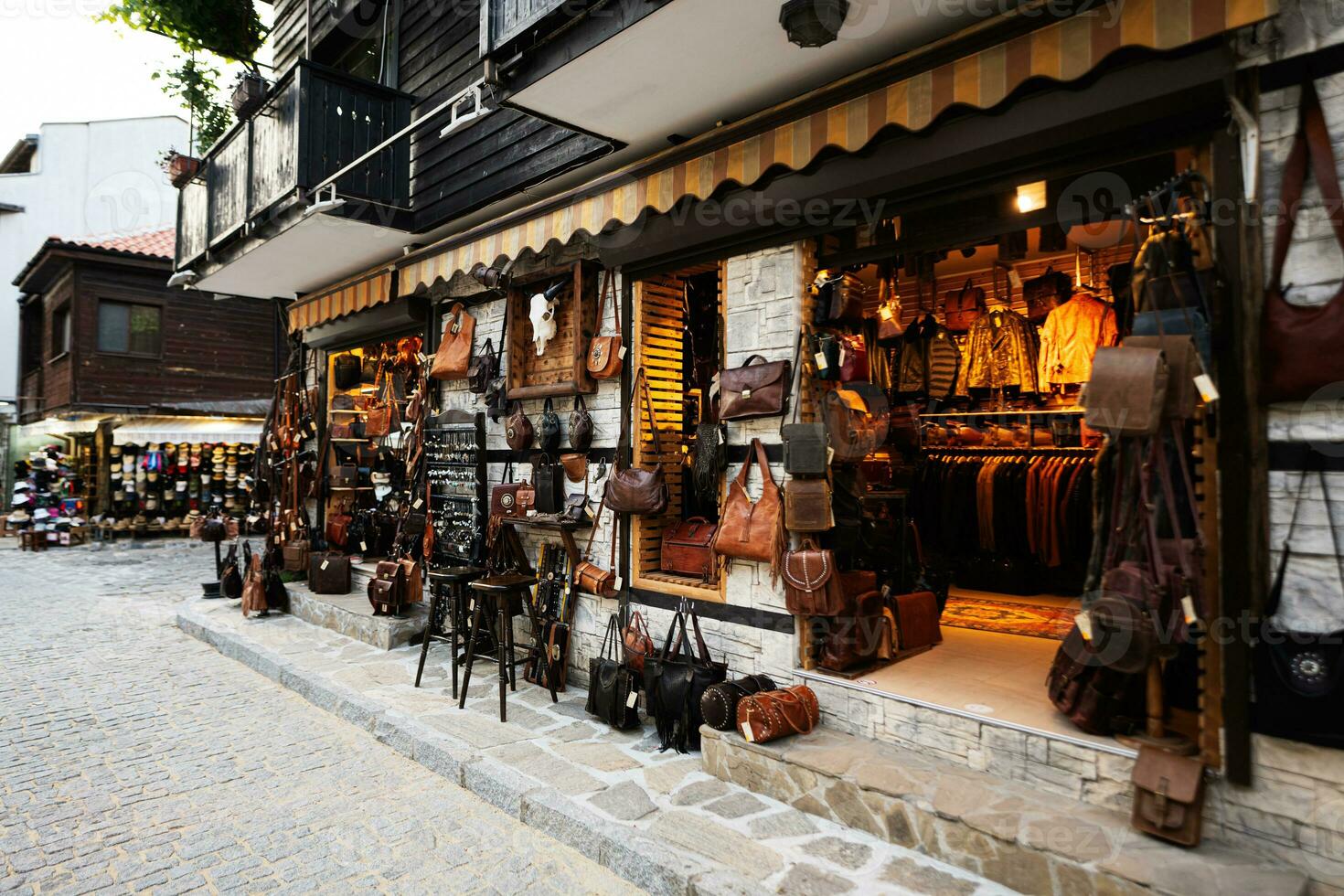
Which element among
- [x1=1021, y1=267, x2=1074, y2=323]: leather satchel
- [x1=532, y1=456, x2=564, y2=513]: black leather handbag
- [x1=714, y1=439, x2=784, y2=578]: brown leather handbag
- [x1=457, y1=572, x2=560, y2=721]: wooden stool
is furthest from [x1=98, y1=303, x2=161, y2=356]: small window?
[x1=1021, y1=267, x2=1074, y2=323]: leather satchel

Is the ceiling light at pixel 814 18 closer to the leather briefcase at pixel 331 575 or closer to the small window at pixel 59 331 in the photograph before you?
the leather briefcase at pixel 331 575

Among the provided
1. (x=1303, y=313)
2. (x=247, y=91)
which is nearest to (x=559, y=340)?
(x=1303, y=313)

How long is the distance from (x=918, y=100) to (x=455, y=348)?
5.52 meters

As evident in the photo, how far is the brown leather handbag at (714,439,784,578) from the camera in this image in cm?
499

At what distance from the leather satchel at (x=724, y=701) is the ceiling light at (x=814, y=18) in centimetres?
380

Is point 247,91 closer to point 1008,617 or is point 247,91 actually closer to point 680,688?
point 680,688

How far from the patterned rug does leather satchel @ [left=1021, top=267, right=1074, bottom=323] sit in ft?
9.28

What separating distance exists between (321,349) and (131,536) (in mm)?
14394

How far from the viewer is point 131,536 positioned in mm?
21000

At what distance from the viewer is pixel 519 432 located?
7203mm

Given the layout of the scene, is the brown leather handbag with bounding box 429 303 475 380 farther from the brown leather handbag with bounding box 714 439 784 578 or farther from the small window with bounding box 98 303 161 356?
the small window with bounding box 98 303 161 356

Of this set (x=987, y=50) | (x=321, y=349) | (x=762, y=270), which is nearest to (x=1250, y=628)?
(x=987, y=50)

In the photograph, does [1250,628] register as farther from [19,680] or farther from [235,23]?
[235,23]

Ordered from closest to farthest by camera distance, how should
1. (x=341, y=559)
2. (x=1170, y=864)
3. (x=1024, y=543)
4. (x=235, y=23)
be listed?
(x=1170, y=864), (x=1024, y=543), (x=341, y=559), (x=235, y=23)
